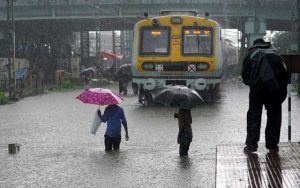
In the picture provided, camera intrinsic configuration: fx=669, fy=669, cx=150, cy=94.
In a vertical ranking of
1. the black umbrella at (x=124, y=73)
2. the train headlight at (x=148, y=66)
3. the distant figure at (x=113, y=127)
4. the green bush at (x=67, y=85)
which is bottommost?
the green bush at (x=67, y=85)

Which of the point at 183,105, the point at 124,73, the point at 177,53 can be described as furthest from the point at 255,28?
the point at 183,105

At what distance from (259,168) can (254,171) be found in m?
0.20

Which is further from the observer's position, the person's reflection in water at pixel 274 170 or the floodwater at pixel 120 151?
the floodwater at pixel 120 151

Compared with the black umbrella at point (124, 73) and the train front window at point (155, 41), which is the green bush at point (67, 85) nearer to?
the black umbrella at point (124, 73)

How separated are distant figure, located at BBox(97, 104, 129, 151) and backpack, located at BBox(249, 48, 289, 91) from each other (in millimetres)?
3763

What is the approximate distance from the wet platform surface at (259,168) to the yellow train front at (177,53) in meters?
12.0

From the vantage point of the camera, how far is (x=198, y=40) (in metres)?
23.0

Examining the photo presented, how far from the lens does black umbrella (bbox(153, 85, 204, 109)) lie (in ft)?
38.2

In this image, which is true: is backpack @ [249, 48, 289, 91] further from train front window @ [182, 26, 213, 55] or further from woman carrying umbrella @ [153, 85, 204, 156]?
train front window @ [182, 26, 213, 55]

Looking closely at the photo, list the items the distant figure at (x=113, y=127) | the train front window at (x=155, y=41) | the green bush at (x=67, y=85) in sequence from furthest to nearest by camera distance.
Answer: the green bush at (x=67, y=85)
the train front window at (x=155, y=41)
the distant figure at (x=113, y=127)

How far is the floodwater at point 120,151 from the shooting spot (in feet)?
30.9

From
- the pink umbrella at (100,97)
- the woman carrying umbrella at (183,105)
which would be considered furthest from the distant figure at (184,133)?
the pink umbrella at (100,97)

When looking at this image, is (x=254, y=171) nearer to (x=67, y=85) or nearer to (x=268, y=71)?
(x=268, y=71)

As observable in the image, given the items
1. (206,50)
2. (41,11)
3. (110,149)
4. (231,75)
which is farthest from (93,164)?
(41,11)
